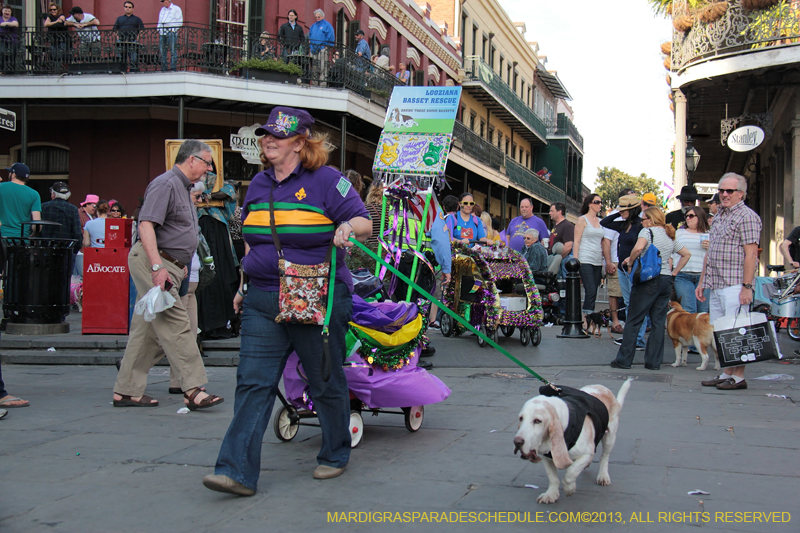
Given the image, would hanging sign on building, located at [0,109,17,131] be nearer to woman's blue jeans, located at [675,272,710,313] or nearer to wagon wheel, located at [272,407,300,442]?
wagon wheel, located at [272,407,300,442]

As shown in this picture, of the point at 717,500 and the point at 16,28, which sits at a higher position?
the point at 16,28

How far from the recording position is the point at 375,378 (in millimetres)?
4672

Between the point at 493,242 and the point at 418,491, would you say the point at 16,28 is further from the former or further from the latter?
the point at 418,491

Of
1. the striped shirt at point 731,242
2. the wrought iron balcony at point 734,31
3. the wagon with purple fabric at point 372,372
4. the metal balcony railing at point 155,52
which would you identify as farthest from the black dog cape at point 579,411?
the metal balcony railing at point 155,52

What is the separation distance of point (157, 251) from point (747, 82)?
1529 centimetres

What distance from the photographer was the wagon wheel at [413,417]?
496 centimetres

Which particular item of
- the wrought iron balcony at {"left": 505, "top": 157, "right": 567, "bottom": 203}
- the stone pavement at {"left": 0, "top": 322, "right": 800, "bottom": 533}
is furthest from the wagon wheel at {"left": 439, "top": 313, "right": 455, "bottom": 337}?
the wrought iron balcony at {"left": 505, "top": 157, "right": 567, "bottom": 203}

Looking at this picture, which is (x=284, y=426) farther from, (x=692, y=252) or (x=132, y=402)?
(x=692, y=252)

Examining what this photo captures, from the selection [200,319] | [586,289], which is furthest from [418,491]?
[586,289]

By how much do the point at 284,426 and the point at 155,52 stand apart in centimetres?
1493

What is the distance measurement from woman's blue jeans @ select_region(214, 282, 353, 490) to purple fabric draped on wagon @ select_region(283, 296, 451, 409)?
573 mm

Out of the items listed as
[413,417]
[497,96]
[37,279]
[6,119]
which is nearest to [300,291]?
[413,417]

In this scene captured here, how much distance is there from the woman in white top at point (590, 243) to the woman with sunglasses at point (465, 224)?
4.53 feet

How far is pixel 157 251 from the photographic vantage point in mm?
5359
